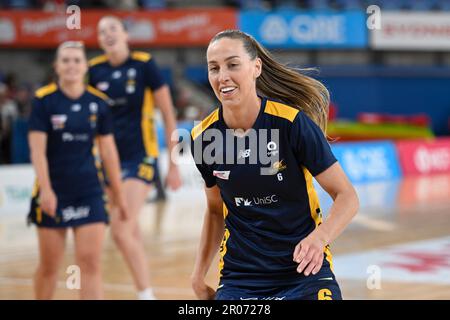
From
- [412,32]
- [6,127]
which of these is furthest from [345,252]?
[412,32]

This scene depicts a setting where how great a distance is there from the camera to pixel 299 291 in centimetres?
417

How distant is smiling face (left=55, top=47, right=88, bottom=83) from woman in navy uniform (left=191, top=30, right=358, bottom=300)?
8.19ft

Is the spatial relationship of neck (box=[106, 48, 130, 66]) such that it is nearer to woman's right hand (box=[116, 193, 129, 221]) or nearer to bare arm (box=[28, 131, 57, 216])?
woman's right hand (box=[116, 193, 129, 221])

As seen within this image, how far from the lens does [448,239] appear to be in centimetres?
1130

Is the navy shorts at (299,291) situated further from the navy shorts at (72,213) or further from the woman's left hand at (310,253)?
the navy shorts at (72,213)

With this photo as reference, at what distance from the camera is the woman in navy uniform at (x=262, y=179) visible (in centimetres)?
412

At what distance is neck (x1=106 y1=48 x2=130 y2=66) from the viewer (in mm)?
7922

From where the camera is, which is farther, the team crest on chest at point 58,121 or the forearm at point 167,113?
the forearm at point 167,113

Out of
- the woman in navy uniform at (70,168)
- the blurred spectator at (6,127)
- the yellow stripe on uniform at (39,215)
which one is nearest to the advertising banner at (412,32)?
the blurred spectator at (6,127)

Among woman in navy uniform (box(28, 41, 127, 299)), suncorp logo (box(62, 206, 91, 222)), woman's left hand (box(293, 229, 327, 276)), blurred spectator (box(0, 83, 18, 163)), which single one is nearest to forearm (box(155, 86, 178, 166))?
woman in navy uniform (box(28, 41, 127, 299))

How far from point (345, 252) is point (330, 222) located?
6.43m

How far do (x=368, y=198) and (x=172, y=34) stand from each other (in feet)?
28.1

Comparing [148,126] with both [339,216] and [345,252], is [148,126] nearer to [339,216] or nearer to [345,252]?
[345,252]
